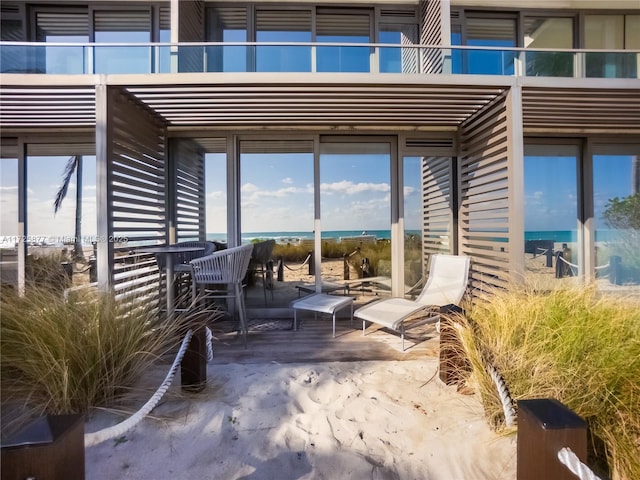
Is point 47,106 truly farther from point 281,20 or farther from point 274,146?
point 281,20

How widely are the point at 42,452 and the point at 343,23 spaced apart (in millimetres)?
6181

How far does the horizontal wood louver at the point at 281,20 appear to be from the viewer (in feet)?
17.1

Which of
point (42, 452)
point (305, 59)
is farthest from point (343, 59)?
point (42, 452)

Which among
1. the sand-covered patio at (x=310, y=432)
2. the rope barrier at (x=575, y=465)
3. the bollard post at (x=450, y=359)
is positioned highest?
the rope barrier at (x=575, y=465)

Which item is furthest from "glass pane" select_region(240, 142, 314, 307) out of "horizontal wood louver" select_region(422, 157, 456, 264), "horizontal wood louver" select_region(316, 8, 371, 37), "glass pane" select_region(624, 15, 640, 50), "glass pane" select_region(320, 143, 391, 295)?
"glass pane" select_region(624, 15, 640, 50)

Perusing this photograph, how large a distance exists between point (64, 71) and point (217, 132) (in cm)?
186

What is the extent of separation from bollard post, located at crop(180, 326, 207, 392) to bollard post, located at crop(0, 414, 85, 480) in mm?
1325

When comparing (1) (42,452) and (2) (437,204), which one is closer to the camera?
(1) (42,452)

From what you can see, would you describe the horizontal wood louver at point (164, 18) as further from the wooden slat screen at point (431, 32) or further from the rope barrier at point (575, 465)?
the rope barrier at point (575, 465)

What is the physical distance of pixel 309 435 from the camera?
1.96 meters

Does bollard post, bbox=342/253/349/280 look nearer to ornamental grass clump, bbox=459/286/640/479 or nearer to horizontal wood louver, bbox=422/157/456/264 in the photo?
horizontal wood louver, bbox=422/157/456/264

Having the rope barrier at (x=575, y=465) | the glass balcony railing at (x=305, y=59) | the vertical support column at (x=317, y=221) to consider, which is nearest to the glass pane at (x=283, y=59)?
the glass balcony railing at (x=305, y=59)

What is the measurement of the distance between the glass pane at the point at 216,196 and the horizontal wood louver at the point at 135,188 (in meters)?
0.62

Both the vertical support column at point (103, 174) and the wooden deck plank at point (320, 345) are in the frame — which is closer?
the wooden deck plank at point (320, 345)
